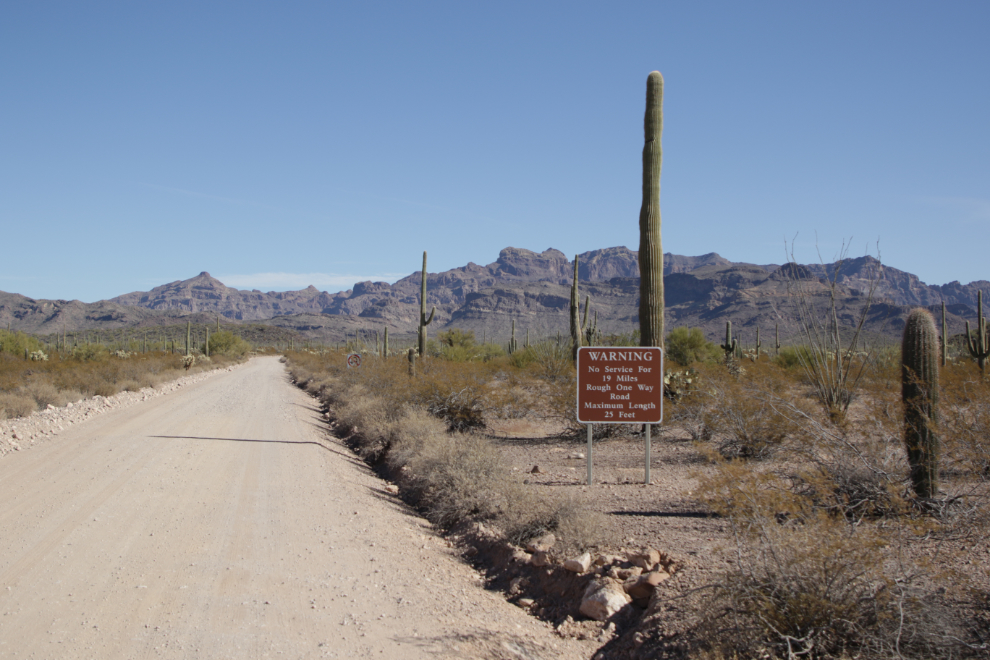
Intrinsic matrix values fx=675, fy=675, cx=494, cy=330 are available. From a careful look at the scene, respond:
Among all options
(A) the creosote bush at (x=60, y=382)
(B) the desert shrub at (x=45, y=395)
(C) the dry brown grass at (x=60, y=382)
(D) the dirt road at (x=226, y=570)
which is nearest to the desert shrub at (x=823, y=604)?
(D) the dirt road at (x=226, y=570)

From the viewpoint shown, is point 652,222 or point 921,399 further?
point 652,222

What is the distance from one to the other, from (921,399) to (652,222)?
826 centimetres

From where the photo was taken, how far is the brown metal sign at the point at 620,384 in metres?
10.6

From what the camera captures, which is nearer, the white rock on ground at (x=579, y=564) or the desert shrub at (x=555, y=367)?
the white rock on ground at (x=579, y=564)

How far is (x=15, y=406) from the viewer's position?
59.1ft

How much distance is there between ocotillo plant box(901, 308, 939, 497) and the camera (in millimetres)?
7102

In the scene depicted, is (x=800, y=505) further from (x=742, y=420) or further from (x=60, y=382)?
(x=60, y=382)

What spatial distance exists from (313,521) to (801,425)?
661 cm

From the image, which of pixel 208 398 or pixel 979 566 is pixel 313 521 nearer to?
pixel 979 566

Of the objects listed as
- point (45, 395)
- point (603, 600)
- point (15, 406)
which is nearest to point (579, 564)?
point (603, 600)

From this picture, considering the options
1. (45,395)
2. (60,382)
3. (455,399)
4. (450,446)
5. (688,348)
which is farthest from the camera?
(688,348)

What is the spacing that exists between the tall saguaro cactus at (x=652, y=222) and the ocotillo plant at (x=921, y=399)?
700 centimetres

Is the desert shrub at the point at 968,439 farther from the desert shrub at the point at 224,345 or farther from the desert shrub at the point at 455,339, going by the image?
the desert shrub at the point at 224,345

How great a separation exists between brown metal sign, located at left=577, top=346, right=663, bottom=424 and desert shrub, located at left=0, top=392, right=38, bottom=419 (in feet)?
48.8
